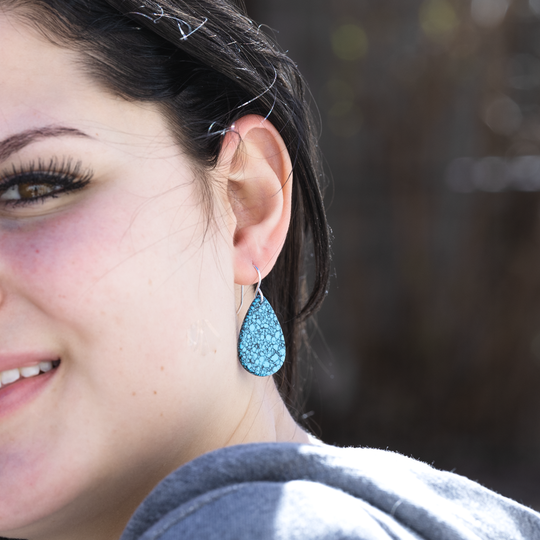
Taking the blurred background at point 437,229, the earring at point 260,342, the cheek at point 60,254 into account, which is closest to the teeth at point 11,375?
the cheek at point 60,254

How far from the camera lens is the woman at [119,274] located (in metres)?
1.01

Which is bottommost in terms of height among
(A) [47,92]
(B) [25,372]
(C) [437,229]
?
(C) [437,229]

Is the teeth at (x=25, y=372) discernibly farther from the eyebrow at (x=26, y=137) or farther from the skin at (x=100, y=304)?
the eyebrow at (x=26, y=137)

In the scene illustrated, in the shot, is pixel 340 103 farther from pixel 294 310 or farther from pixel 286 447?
pixel 286 447

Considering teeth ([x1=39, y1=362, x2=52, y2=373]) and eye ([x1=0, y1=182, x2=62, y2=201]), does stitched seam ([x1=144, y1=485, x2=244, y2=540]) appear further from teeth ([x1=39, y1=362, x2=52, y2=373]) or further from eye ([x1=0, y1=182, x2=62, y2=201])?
eye ([x1=0, y1=182, x2=62, y2=201])

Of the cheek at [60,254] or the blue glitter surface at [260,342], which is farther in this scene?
the blue glitter surface at [260,342]

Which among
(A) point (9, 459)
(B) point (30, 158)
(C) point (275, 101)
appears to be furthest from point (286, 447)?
(C) point (275, 101)

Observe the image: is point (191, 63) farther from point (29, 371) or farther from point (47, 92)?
point (29, 371)

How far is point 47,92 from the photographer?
40.7 inches

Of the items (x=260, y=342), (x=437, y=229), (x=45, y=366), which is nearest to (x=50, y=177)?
(x=45, y=366)

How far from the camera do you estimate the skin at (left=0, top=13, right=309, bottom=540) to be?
1015 millimetres

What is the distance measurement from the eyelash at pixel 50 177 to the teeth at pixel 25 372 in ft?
0.83

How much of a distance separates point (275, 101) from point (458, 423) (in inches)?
129

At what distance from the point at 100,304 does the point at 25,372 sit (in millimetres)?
158
